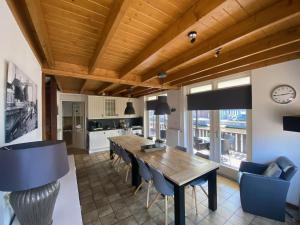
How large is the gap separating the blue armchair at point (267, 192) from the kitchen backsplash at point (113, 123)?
16.8ft

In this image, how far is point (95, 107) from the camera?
577 centimetres

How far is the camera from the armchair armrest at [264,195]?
2033mm

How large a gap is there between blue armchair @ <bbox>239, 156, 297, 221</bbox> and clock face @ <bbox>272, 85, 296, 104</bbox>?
0.99 m

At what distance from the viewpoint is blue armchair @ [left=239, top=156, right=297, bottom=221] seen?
6.67 ft

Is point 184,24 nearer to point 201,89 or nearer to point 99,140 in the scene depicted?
point 201,89

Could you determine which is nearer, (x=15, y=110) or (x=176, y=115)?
(x=15, y=110)

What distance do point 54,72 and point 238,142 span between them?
4.25 m

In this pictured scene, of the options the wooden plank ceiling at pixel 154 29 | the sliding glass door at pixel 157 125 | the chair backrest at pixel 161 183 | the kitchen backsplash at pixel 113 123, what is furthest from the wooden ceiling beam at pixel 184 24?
the kitchen backsplash at pixel 113 123

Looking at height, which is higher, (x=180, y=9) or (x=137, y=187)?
(x=180, y=9)

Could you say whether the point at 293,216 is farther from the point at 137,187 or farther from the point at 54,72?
the point at 54,72

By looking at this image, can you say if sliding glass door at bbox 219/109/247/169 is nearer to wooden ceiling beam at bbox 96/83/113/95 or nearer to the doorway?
wooden ceiling beam at bbox 96/83/113/95

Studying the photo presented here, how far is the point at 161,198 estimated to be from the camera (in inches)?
103

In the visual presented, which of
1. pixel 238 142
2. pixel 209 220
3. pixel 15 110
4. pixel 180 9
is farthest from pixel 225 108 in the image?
pixel 15 110

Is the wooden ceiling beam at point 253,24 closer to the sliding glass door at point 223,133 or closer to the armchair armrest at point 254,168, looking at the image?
the sliding glass door at point 223,133
